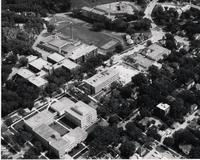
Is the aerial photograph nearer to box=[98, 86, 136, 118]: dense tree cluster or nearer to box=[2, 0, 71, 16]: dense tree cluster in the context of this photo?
box=[98, 86, 136, 118]: dense tree cluster

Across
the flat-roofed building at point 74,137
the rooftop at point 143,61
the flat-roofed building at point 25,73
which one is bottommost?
the flat-roofed building at point 74,137

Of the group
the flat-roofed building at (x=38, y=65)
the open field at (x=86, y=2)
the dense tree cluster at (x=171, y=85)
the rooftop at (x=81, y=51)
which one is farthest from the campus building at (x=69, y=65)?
the open field at (x=86, y=2)

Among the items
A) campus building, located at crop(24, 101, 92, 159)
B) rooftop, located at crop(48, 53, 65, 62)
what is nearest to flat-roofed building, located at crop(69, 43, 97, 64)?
rooftop, located at crop(48, 53, 65, 62)

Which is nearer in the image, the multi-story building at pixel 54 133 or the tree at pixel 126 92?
the multi-story building at pixel 54 133

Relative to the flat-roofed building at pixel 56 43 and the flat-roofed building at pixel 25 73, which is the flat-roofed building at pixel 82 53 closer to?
the flat-roofed building at pixel 56 43

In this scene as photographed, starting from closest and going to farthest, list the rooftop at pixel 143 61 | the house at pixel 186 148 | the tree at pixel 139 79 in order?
the house at pixel 186 148 < the tree at pixel 139 79 < the rooftop at pixel 143 61

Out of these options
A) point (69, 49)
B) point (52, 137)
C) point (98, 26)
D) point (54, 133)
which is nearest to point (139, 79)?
point (69, 49)

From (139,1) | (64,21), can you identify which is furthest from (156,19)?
(64,21)
